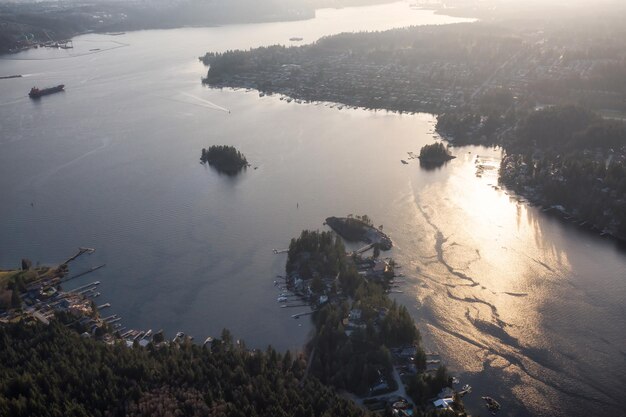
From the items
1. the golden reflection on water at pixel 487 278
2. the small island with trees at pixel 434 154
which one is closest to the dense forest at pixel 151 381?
the golden reflection on water at pixel 487 278

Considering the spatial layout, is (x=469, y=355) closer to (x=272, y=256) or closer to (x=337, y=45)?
(x=272, y=256)

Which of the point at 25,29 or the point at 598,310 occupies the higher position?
the point at 25,29

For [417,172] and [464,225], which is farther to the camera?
[417,172]

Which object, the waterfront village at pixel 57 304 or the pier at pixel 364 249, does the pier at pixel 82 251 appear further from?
the pier at pixel 364 249

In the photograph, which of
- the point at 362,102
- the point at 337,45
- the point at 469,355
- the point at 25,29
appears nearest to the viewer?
the point at 469,355

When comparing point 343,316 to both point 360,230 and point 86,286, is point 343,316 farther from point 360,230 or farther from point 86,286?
point 86,286

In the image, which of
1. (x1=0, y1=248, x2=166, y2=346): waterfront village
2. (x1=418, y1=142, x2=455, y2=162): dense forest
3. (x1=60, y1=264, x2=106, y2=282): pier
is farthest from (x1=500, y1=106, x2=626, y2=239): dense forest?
(x1=60, y1=264, x2=106, y2=282): pier

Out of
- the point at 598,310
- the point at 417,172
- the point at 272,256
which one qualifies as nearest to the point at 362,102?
the point at 417,172

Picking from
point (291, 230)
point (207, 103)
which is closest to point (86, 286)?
point (291, 230)
